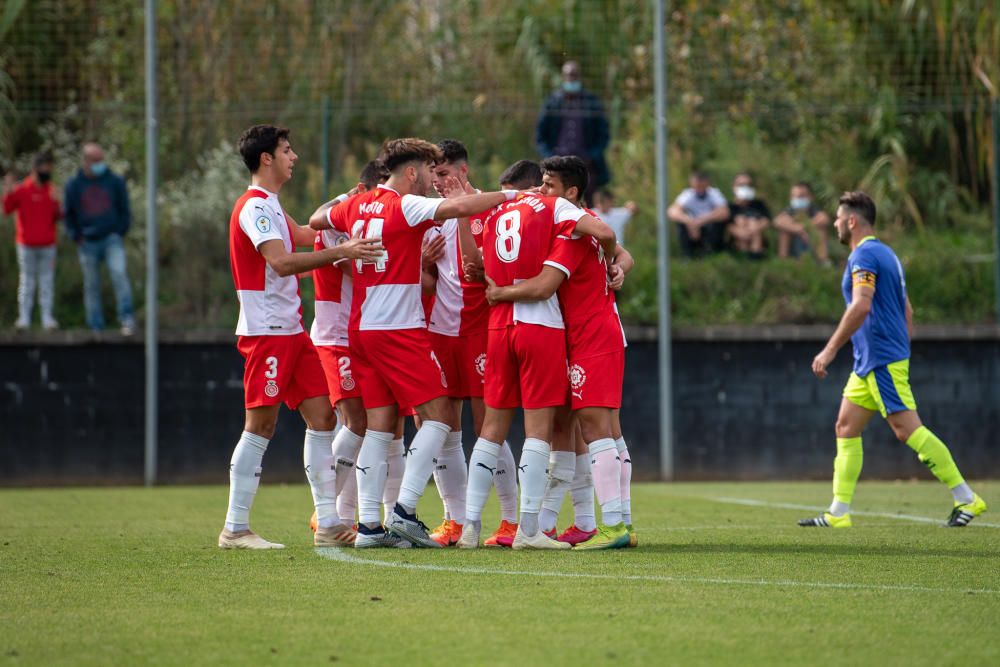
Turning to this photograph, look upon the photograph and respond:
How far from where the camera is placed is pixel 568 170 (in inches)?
328

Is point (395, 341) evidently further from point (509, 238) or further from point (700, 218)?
point (700, 218)

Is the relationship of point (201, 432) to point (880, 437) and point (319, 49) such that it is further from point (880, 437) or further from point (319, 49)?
point (880, 437)

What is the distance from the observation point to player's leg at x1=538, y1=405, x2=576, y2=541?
838 cm

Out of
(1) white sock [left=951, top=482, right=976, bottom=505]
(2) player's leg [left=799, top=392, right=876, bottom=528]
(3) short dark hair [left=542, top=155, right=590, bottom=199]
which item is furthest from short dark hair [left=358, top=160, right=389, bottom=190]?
(1) white sock [left=951, top=482, right=976, bottom=505]

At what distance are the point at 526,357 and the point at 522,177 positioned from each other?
1.22 metres

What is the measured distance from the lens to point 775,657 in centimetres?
494

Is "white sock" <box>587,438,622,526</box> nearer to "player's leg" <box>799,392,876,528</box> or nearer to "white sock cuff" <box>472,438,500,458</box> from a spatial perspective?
"white sock cuff" <box>472,438,500,458</box>

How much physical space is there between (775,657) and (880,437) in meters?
11.6

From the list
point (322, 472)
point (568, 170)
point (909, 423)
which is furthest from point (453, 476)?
point (909, 423)

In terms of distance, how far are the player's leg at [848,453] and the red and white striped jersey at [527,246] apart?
9.00ft

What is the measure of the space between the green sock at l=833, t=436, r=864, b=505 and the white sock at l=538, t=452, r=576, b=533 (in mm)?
2261

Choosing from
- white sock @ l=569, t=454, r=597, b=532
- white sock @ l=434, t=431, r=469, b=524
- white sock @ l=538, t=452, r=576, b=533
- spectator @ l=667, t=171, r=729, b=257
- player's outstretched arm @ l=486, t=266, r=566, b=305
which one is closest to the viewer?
player's outstretched arm @ l=486, t=266, r=566, b=305

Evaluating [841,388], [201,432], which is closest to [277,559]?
[201,432]

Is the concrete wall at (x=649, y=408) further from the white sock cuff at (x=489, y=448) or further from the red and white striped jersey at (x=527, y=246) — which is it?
the red and white striped jersey at (x=527, y=246)
